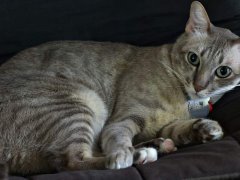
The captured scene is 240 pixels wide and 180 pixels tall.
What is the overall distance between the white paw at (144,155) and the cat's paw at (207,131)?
0.24 meters

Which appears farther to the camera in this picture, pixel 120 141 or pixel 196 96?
pixel 196 96

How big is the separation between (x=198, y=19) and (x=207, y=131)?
54cm

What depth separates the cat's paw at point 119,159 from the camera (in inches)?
65.2

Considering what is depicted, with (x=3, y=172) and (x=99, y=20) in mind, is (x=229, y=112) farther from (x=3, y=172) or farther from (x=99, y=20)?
(x=3, y=172)

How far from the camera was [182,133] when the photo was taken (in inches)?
76.8

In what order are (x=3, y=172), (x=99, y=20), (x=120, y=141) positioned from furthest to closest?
(x=99, y=20)
(x=120, y=141)
(x=3, y=172)

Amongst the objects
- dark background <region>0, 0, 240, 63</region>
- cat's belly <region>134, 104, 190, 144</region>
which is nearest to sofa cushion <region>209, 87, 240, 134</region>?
cat's belly <region>134, 104, 190, 144</region>

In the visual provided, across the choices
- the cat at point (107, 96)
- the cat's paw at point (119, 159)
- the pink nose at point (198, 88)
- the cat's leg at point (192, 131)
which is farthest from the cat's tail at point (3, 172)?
the pink nose at point (198, 88)

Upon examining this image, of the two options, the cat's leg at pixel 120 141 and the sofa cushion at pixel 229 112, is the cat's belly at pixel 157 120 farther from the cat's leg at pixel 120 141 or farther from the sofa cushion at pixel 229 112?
the sofa cushion at pixel 229 112

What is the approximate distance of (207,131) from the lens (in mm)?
1862

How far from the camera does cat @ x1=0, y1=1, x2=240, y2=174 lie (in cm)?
173

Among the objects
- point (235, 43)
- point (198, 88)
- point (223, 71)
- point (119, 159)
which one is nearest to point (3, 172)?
point (119, 159)

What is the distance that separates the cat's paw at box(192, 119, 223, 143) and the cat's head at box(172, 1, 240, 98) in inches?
5.5

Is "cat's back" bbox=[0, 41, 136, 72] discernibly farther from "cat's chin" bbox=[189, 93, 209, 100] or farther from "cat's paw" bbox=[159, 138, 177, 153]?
"cat's paw" bbox=[159, 138, 177, 153]
